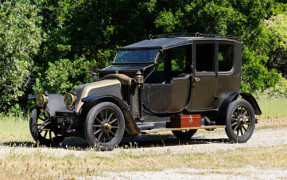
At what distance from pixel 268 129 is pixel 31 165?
8.84 meters

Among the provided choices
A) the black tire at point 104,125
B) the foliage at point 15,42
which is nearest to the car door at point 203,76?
the black tire at point 104,125

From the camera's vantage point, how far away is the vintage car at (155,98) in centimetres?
1027

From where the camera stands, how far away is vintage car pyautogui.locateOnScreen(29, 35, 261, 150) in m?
10.3

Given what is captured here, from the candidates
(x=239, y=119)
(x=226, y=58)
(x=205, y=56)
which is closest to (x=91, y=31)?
(x=226, y=58)

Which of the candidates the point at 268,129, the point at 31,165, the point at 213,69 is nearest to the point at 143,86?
the point at 213,69

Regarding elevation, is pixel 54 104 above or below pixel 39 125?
above

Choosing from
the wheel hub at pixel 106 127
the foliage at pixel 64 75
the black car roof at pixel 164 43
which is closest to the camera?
the wheel hub at pixel 106 127

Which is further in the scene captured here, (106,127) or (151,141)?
(151,141)

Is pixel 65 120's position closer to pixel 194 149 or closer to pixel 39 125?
pixel 39 125

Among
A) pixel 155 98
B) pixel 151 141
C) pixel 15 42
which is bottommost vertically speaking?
pixel 151 141

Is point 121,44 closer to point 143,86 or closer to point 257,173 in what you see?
point 143,86

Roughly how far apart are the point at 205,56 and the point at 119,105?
9.11 feet

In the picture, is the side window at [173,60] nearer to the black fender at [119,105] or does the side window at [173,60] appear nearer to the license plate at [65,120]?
the black fender at [119,105]

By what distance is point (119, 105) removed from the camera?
1043 cm
